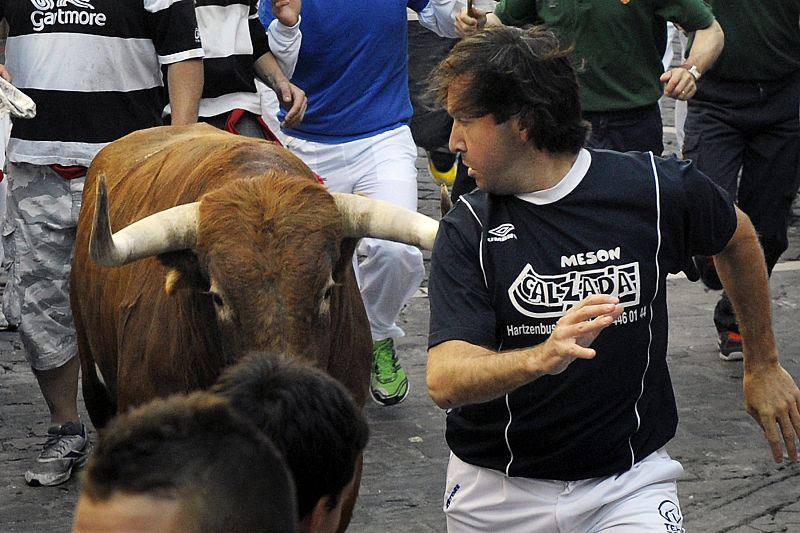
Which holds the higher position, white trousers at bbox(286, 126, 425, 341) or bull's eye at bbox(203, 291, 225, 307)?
bull's eye at bbox(203, 291, 225, 307)

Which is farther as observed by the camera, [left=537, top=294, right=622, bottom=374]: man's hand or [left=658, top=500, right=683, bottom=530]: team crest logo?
[left=658, top=500, right=683, bottom=530]: team crest logo

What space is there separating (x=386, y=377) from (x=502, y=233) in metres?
3.69

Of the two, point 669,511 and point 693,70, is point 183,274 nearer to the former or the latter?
point 669,511

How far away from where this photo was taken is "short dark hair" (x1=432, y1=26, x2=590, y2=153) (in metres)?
3.83

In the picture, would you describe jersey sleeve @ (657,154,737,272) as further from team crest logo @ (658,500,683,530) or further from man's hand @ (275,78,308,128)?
man's hand @ (275,78,308,128)

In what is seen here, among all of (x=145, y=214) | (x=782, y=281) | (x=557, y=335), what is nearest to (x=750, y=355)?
(x=557, y=335)

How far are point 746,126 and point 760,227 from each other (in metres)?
0.56

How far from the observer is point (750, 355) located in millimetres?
4207

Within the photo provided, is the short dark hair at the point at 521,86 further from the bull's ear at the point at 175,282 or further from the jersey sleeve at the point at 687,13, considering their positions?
the jersey sleeve at the point at 687,13

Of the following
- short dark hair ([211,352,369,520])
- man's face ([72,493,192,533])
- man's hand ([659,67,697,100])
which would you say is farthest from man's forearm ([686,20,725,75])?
man's face ([72,493,192,533])

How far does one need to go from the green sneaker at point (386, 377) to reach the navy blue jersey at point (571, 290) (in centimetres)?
347

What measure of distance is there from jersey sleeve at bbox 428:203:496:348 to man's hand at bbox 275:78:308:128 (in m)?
2.93

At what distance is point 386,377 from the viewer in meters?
7.47

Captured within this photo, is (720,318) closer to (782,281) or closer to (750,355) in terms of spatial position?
(782,281)
